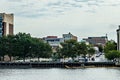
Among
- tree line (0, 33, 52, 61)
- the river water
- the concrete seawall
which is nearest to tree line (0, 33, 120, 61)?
tree line (0, 33, 52, 61)

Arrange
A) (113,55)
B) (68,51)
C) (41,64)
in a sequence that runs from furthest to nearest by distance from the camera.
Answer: (68,51)
(41,64)
(113,55)

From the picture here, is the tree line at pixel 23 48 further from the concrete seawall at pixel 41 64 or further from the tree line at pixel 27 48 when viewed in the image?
the concrete seawall at pixel 41 64

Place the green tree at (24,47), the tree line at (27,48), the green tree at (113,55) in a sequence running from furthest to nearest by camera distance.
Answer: the green tree at (24,47)
the tree line at (27,48)
the green tree at (113,55)

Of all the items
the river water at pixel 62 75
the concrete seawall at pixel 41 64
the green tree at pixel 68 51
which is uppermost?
the green tree at pixel 68 51

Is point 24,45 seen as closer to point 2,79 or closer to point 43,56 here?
point 43,56

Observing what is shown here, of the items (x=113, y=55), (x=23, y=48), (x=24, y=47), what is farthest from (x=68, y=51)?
(x=113, y=55)

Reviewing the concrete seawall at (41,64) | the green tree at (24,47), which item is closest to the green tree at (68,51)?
the green tree at (24,47)

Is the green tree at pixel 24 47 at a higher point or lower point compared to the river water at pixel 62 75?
higher

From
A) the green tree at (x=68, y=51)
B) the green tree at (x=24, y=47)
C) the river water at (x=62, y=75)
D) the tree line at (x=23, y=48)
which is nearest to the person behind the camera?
the river water at (x=62, y=75)

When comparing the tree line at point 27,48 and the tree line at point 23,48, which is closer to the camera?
the tree line at point 23,48

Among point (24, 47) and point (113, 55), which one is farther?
point (24, 47)

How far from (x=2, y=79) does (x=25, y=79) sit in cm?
428

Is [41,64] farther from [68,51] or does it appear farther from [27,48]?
[68,51]

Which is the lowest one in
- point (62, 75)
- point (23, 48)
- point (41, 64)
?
point (62, 75)
